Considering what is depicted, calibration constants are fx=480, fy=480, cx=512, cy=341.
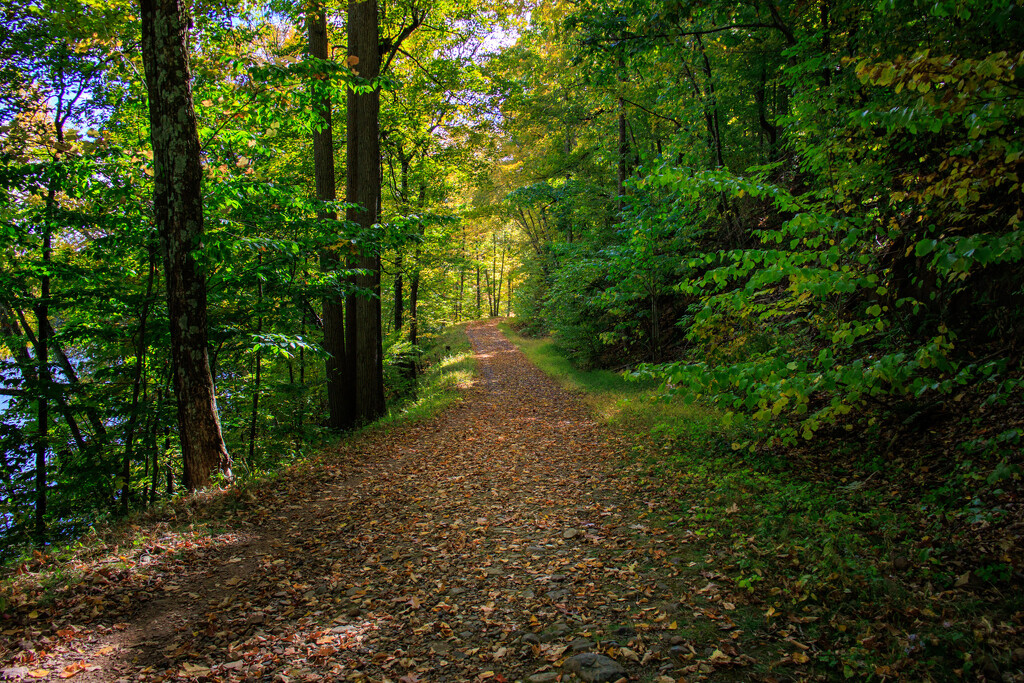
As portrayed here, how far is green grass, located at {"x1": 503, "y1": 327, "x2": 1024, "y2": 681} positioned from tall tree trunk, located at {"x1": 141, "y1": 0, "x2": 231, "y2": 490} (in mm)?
5588

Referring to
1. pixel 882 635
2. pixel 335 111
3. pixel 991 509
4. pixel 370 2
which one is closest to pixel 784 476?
pixel 991 509

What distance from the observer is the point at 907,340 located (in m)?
5.55

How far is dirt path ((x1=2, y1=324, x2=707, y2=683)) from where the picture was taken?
131 inches

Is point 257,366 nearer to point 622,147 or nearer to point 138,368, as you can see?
point 138,368

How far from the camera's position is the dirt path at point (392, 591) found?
3.33 m

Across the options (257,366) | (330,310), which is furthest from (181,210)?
(330,310)

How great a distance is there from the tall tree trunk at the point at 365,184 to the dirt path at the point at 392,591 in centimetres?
389

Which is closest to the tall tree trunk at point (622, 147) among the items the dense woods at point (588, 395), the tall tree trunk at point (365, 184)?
the dense woods at point (588, 395)

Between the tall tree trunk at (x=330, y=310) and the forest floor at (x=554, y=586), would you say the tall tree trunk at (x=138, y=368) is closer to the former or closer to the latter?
the forest floor at (x=554, y=586)

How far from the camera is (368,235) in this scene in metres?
7.94

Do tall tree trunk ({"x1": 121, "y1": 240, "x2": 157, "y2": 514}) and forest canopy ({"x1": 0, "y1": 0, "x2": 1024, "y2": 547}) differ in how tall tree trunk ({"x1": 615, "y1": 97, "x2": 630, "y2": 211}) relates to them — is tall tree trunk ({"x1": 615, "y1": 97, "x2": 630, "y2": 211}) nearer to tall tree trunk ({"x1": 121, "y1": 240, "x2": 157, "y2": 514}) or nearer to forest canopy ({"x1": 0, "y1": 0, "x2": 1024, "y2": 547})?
forest canopy ({"x1": 0, "y1": 0, "x2": 1024, "y2": 547})

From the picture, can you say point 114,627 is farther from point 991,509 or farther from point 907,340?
point 907,340

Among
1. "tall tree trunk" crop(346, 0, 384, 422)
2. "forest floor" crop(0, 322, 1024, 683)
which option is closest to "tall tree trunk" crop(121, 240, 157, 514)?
"forest floor" crop(0, 322, 1024, 683)

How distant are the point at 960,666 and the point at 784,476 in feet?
9.09
